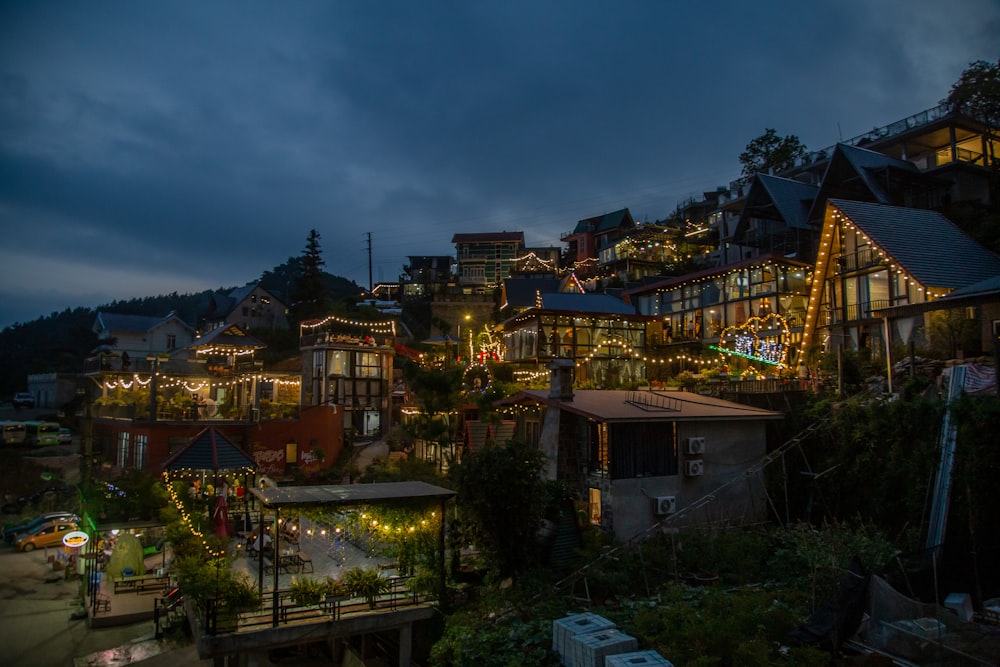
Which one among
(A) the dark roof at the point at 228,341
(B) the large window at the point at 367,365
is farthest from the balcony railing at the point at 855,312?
(A) the dark roof at the point at 228,341

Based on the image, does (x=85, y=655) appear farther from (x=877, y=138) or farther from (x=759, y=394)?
(x=877, y=138)

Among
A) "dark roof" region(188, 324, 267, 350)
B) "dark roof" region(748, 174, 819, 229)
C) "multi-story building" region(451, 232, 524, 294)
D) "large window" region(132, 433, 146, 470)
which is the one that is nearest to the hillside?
"multi-story building" region(451, 232, 524, 294)

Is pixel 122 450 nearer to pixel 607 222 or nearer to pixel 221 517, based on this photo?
pixel 221 517

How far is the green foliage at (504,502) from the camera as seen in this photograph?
14945mm

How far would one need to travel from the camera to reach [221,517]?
2038 centimetres

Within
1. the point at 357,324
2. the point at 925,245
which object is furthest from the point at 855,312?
the point at 357,324

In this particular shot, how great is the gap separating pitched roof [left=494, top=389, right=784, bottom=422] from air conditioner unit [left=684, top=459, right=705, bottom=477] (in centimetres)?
127

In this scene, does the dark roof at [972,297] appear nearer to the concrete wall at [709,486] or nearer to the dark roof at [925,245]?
the dark roof at [925,245]

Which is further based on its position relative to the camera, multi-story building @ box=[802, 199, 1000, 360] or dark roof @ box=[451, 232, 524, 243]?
dark roof @ box=[451, 232, 524, 243]

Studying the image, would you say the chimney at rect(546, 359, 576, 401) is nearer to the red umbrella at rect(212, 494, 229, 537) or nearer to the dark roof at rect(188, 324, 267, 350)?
the red umbrella at rect(212, 494, 229, 537)

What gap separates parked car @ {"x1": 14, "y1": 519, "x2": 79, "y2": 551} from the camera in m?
25.9

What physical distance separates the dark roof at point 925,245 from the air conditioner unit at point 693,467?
1190 cm

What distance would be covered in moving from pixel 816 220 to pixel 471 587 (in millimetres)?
31133

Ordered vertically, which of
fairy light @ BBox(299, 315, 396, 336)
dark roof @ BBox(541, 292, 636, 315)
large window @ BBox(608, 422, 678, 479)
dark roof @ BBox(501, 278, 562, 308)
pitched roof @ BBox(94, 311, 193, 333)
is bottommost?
large window @ BBox(608, 422, 678, 479)
